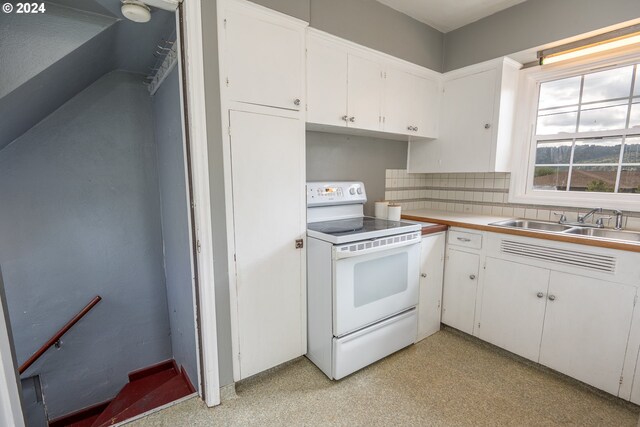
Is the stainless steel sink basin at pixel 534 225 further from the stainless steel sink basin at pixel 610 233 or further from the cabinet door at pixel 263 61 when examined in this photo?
the cabinet door at pixel 263 61

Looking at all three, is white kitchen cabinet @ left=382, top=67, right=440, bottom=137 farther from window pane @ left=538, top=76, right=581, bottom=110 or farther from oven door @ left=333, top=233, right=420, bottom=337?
oven door @ left=333, top=233, right=420, bottom=337

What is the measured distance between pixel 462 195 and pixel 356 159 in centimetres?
123

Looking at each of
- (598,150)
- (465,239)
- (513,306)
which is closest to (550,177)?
(598,150)

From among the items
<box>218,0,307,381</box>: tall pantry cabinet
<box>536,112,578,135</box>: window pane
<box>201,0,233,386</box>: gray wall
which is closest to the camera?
<box>201,0,233,386</box>: gray wall

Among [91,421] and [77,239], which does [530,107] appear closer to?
[77,239]

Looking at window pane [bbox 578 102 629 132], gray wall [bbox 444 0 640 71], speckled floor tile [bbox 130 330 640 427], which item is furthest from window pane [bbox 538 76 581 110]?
speckled floor tile [bbox 130 330 640 427]

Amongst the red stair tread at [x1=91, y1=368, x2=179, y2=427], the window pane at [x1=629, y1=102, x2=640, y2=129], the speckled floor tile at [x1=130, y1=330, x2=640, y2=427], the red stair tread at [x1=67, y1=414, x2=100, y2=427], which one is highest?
the window pane at [x1=629, y1=102, x2=640, y2=129]

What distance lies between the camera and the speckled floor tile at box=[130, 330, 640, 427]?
1586mm

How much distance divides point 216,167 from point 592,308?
234 centimetres

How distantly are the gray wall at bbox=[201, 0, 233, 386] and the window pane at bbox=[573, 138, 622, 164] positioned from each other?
2693 millimetres

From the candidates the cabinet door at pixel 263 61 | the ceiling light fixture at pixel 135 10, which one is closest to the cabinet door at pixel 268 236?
the cabinet door at pixel 263 61

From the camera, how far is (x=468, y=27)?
8.19ft

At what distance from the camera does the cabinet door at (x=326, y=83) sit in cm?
189

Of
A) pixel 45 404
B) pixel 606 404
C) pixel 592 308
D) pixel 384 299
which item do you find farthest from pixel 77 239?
pixel 606 404
